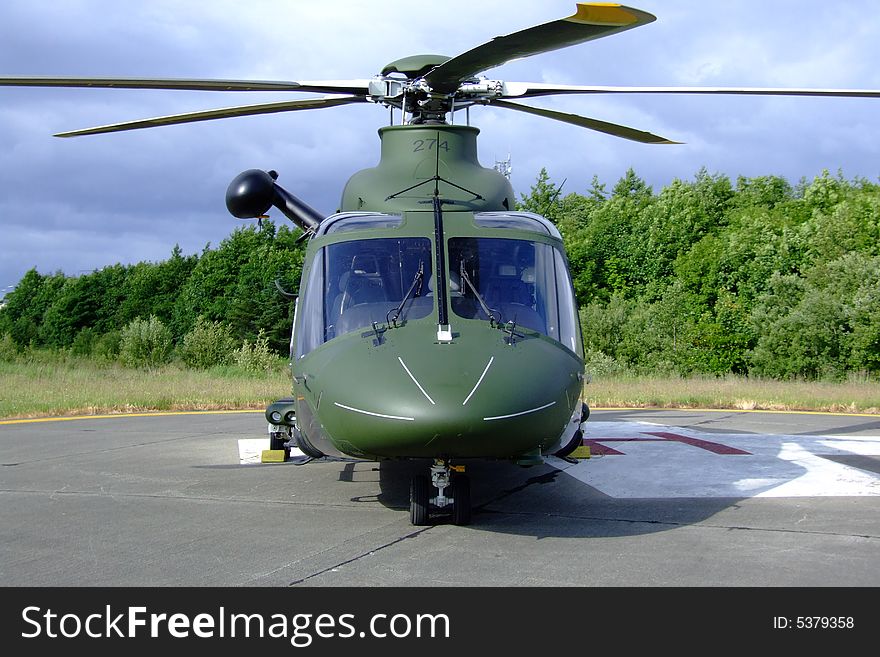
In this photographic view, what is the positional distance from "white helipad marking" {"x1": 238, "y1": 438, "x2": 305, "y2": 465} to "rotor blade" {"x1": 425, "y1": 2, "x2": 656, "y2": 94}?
5.04 metres

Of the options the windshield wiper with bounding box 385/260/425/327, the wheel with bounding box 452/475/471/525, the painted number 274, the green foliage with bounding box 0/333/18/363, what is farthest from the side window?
the green foliage with bounding box 0/333/18/363

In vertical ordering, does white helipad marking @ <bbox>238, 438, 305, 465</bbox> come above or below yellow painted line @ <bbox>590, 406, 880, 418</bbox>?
above

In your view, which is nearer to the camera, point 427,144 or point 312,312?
point 312,312

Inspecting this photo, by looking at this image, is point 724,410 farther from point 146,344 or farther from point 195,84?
point 146,344

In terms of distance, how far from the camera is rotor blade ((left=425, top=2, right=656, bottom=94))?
5047 mm

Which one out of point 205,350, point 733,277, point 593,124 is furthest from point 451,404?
point 733,277

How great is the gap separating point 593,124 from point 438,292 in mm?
3824

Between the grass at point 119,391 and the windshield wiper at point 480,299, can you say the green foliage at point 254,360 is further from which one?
the windshield wiper at point 480,299

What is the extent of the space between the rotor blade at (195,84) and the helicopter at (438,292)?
0.02 m

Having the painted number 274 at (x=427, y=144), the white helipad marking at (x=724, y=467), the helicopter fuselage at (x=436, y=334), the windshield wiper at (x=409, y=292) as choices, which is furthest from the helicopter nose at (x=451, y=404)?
the painted number 274 at (x=427, y=144)

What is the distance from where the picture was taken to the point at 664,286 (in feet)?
166

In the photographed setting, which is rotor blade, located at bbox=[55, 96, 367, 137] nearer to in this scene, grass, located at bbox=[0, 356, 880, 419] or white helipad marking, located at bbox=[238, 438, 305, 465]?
white helipad marking, located at bbox=[238, 438, 305, 465]
